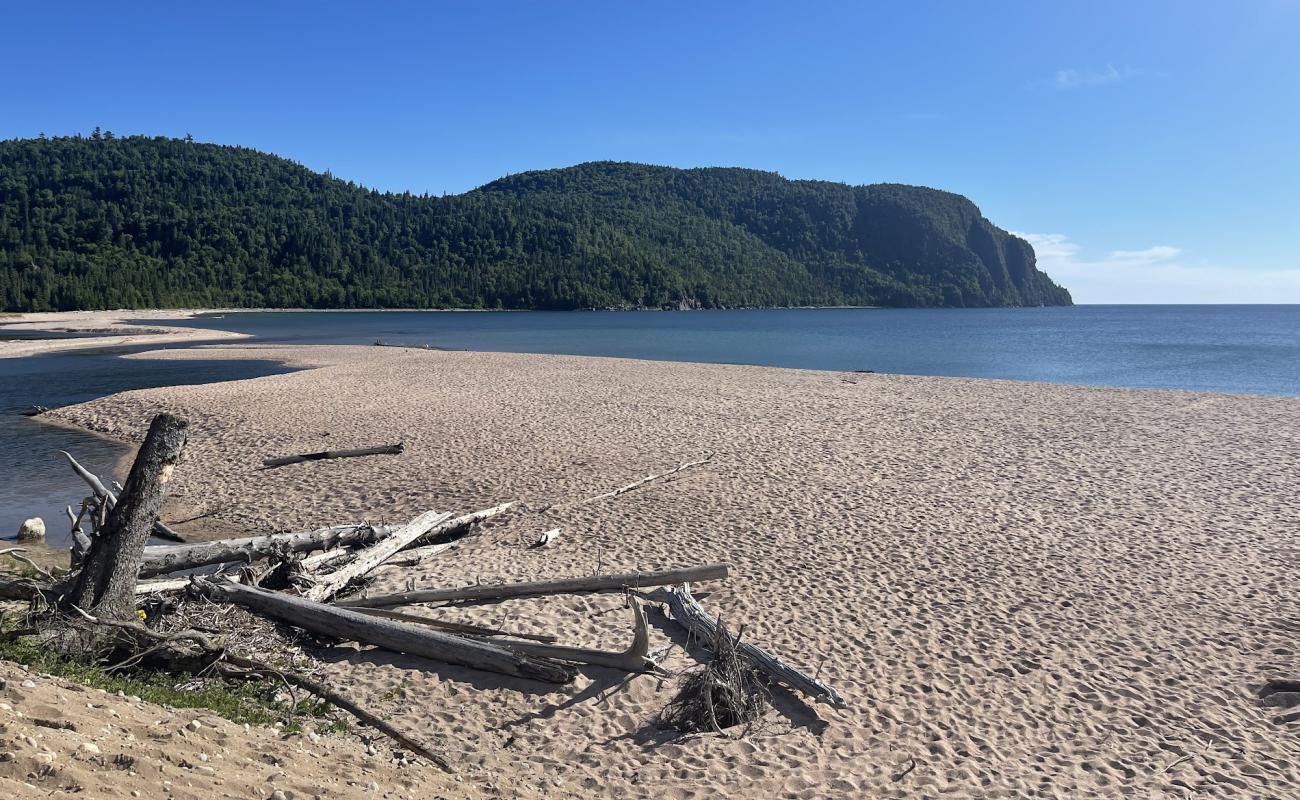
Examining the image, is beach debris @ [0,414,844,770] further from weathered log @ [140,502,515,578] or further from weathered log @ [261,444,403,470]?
weathered log @ [261,444,403,470]

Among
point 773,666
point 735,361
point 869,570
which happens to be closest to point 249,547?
point 773,666

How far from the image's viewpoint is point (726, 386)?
94.7 ft

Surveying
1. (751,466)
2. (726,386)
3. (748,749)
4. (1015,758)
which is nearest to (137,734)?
(748,749)

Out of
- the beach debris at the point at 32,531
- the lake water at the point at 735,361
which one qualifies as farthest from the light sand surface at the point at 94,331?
the beach debris at the point at 32,531

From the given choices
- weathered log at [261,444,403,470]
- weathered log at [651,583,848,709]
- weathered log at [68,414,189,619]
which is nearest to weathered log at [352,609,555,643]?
weathered log at [651,583,848,709]

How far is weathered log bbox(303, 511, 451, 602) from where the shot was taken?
8109mm

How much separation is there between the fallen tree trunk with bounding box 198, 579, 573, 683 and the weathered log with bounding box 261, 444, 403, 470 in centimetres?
825

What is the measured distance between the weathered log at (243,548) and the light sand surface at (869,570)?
1.07 m

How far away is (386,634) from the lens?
7309 mm

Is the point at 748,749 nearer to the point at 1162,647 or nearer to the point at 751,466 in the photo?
the point at 1162,647

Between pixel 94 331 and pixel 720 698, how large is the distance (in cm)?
7819

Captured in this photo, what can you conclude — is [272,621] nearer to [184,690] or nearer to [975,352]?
[184,690]

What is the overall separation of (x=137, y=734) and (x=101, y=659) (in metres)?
1.97

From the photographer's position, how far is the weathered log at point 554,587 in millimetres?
8125
